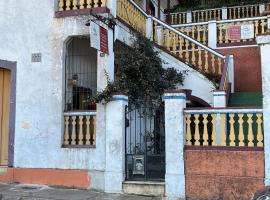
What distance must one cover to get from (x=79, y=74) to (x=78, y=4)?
1.88m

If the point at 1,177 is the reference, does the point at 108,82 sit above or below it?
above

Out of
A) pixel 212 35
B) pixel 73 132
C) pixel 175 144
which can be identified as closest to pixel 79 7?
pixel 73 132

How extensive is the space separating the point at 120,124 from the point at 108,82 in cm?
105

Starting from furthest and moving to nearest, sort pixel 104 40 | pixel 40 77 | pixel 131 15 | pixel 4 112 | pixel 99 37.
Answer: pixel 131 15, pixel 4 112, pixel 40 77, pixel 104 40, pixel 99 37

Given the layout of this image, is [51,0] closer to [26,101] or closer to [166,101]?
[26,101]

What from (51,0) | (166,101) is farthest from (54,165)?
(51,0)

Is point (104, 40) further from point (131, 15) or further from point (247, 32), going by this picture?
point (247, 32)

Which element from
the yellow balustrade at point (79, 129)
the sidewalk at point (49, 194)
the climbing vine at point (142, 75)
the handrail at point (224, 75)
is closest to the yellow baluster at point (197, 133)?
the sidewalk at point (49, 194)

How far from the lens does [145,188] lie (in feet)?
30.0

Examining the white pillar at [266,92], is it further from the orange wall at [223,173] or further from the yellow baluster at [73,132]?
the yellow baluster at [73,132]

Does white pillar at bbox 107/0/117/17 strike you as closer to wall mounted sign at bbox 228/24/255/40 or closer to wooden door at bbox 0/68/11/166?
wooden door at bbox 0/68/11/166

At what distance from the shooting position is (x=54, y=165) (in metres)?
10.2

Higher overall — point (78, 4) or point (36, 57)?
point (78, 4)

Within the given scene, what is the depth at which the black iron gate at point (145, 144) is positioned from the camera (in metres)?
9.38
